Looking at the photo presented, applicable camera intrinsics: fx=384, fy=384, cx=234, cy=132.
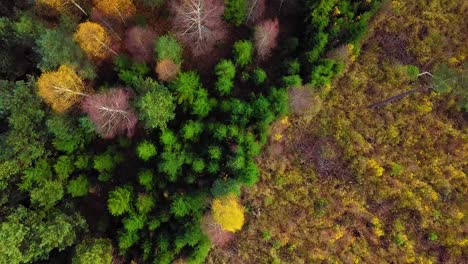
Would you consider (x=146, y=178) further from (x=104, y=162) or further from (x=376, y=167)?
(x=376, y=167)

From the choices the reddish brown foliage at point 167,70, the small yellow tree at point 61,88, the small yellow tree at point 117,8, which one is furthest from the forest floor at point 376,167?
the small yellow tree at point 61,88

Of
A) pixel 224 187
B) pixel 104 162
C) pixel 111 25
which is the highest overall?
pixel 111 25

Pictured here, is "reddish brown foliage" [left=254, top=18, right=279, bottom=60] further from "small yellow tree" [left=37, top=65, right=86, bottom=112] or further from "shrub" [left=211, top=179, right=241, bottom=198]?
"small yellow tree" [left=37, top=65, right=86, bottom=112]

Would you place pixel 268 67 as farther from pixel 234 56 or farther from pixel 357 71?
pixel 357 71

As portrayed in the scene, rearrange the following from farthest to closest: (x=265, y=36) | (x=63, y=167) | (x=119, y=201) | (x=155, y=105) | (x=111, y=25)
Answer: (x=111, y=25) < (x=265, y=36) < (x=63, y=167) < (x=119, y=201) < (x=155, y=105)

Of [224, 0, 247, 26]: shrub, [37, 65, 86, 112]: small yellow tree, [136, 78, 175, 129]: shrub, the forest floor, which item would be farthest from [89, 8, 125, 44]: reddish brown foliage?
the forest floor

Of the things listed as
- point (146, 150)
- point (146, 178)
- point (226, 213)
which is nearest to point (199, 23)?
point (146, 150)

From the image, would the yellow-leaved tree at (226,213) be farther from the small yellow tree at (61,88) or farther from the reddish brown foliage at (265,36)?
the small yellow tree at (61,88)
